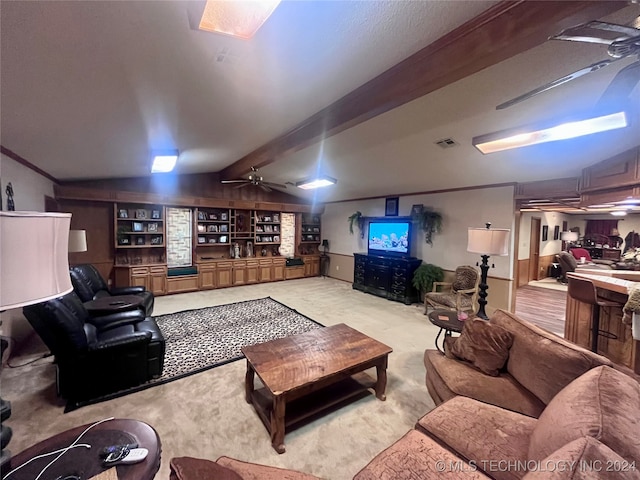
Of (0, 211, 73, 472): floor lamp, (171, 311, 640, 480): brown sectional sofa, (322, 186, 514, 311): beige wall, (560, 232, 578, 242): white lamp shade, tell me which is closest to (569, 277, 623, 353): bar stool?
(322, 186, 514, 311): beige wall

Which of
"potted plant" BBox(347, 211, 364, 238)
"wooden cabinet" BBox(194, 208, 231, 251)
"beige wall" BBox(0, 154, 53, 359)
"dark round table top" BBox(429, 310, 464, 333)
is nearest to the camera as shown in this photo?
"dark round table top" BBox(429, 310, 464, 333)

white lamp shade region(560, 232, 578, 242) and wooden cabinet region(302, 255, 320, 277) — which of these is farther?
white lamp shade region(560, 232, 578, 242)

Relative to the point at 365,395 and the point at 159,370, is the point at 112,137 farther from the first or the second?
the point at 365,395

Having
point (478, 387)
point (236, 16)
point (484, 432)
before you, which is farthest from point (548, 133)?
point (236, 16)

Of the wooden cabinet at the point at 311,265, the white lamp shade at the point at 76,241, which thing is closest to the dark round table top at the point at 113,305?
the white lamp shade at the point at 76,241

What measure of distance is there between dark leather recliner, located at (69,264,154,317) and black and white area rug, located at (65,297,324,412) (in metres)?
0.43

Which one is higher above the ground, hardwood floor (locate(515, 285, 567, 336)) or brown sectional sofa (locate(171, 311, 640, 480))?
brown sectional sofa (locate(171, 311, 640, 480))

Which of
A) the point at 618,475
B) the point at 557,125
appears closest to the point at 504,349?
the point at 618,475

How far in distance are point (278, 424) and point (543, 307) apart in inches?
237

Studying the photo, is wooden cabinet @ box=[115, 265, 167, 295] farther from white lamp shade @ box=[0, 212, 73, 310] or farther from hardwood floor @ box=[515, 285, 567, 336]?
hardwood floor @ box=[515, 285, 567, 336]

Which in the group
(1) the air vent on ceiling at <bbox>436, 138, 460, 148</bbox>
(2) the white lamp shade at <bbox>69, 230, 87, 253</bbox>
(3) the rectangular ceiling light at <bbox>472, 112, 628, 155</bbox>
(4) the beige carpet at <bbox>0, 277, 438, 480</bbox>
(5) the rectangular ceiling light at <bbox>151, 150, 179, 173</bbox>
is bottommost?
(4) the beige carpet at <bbox>0, 277, 438, 480</bbox>

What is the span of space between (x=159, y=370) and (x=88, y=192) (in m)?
4.29

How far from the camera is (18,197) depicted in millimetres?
3221

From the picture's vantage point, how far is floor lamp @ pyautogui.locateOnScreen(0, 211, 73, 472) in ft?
2.38
